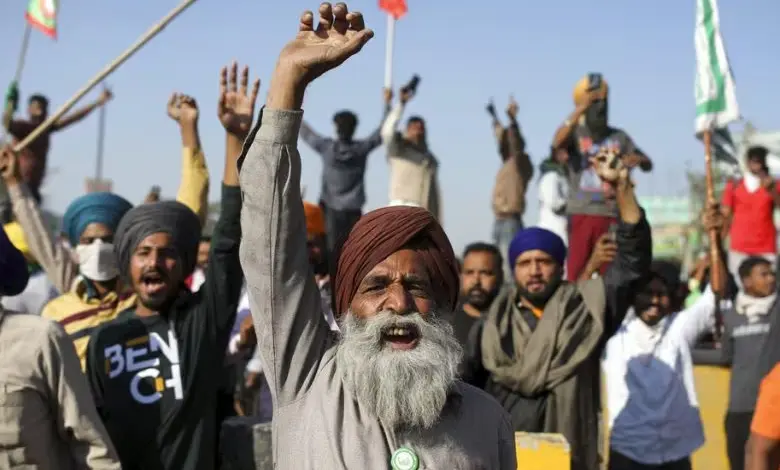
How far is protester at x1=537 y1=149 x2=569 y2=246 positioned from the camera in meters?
9.05

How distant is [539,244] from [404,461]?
117 inches

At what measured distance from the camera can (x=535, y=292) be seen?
5.04m

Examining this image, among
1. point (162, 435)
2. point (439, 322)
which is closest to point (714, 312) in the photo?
point (162, 435)

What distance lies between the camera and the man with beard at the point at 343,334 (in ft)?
7.79

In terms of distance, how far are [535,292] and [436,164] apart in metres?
6.48

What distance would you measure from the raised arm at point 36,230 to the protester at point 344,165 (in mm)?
5776

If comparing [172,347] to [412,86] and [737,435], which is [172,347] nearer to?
[737,435]

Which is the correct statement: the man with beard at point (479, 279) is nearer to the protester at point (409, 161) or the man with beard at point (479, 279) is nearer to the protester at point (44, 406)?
the protester at point (44, 406)

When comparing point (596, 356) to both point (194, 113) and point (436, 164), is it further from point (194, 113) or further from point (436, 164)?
point (436, 164)

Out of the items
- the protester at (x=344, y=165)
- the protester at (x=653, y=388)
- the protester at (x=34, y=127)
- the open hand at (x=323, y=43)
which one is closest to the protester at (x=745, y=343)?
the protester at (x=653, y=388)

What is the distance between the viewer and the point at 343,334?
2539 mm

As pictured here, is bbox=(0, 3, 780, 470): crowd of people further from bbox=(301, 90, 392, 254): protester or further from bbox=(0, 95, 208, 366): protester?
bbox=(301, 90, 392, 254): protester

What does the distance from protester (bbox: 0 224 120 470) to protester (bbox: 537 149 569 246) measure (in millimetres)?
6109

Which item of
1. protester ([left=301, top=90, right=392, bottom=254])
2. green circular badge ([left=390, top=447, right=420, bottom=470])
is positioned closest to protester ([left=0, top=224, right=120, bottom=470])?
green circular badge ([left=390, top=447, right=420, bottom=470])
